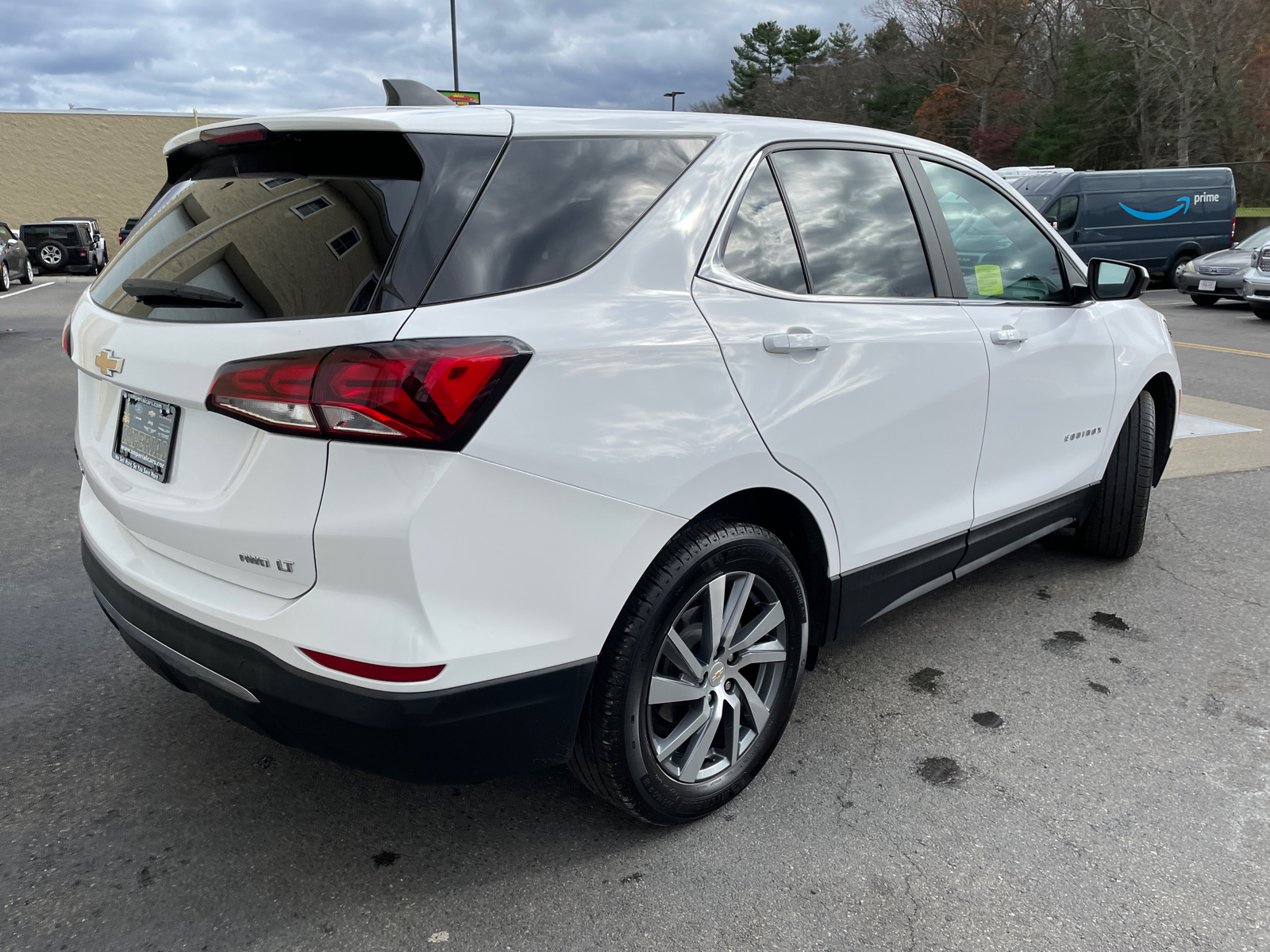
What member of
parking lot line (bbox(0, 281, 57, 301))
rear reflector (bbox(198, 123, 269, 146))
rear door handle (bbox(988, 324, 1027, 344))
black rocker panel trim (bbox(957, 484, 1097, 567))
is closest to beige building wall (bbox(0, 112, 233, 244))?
parking lot line (bbox(0, 281, 57, 301))

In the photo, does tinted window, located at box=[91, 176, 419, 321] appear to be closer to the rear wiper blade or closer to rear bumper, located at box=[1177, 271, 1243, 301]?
the rear wiper blade

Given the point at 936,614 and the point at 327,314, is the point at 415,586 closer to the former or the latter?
the point at 327,314

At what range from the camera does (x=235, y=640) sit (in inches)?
78.2

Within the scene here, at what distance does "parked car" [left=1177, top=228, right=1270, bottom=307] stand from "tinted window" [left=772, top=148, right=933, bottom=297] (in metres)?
15.7

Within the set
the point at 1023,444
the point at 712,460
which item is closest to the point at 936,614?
the point at 1023,444

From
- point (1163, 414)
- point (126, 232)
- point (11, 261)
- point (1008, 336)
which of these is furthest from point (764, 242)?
point (11, 261)

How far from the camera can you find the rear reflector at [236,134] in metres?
2.17

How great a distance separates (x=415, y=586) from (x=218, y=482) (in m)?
0.53

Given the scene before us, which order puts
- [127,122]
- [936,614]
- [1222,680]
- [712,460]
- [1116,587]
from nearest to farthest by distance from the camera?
1. [712,460]
2. [1222,680]
3. [936,614]
4. [1116,587]
5. [127,122]

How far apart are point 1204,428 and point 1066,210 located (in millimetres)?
14462

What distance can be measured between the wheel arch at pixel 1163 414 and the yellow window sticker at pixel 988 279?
144 centimetres

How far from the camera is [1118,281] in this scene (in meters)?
3.80

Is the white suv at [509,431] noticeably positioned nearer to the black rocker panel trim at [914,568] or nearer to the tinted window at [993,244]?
the black rocker panel trim at [914,568]

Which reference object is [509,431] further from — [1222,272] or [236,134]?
[1222,272]
